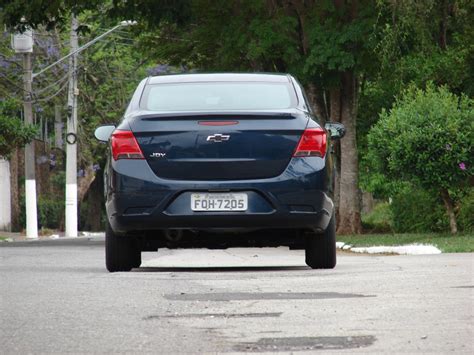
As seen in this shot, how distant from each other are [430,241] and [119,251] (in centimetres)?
1165

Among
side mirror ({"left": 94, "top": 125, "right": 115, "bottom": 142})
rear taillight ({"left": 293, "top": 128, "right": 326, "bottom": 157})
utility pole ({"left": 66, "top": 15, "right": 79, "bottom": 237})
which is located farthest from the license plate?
utility pole ({"left": 66, "top": 15, "right": 79, "bottom": 237})

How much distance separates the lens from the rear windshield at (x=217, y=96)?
13.7 meters

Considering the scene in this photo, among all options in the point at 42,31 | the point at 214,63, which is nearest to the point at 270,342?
the point at 214,63

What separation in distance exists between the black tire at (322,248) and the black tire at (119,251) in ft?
5.64

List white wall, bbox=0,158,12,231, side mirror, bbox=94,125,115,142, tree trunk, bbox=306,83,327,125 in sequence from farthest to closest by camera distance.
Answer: white wall, bbox=0,158,12,231 < tree trunk, bbox=306,83,327,125 < side mirror, bbox=94,125,115,142

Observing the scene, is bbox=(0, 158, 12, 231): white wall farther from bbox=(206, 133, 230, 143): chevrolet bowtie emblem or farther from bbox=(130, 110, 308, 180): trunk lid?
bbox=(206, 133, 230, 143): chevrolet bowtie emblem

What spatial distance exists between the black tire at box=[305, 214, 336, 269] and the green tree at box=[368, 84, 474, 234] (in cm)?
1318

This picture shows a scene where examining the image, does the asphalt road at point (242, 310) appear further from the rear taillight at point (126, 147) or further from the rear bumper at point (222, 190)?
the rear taillight at point (126, 147)

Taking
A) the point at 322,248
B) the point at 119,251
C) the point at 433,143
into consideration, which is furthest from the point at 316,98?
the point at 119,251

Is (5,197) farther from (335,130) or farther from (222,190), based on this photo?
(222,190)

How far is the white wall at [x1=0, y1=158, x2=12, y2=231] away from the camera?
5341 centimetres

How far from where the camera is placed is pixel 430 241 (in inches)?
993

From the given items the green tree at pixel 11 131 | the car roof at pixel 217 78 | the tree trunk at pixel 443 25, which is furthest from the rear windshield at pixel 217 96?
the green tree at pixel 11 131

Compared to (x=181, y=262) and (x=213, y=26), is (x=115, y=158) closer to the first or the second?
(x=181, y=262)
